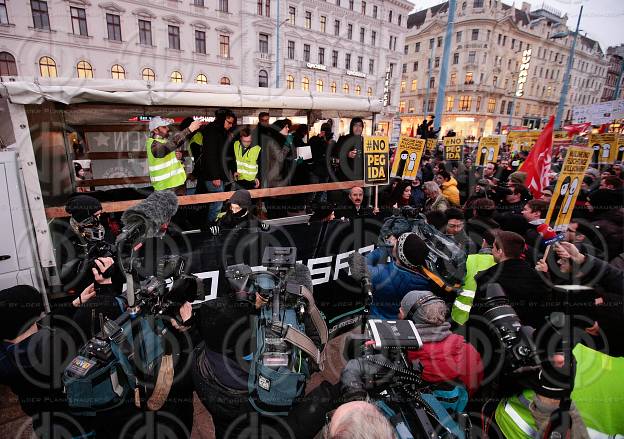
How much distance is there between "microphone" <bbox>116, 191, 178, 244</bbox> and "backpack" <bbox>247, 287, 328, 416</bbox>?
0.96m

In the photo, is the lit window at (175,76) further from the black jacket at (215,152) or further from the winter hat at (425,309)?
the winter hat at (425,309)

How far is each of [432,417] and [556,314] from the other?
3.20 ft

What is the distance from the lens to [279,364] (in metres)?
1.95

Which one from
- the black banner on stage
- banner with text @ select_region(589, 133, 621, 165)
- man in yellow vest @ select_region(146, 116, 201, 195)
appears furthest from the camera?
banner with text @ select_region(589, 133, 621, 165)

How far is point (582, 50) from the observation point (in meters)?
72.1

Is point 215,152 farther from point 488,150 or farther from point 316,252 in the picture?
point 488,150

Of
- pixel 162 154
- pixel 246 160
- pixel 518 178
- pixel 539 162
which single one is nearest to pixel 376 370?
pixel 162 154

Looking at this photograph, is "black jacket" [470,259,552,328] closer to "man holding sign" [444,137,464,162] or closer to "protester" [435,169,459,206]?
"protester" [435,169,459,206]

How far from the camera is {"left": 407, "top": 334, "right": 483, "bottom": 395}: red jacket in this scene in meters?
2.00

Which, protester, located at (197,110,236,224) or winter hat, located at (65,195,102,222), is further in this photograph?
protester, located at (197,110,236,224)

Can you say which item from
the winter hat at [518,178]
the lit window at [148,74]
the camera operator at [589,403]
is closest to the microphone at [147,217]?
the camera operator at [589,403]

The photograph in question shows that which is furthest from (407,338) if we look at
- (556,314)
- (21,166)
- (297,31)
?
(297,31)

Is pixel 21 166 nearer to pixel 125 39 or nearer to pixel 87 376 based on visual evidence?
pixel 87 376

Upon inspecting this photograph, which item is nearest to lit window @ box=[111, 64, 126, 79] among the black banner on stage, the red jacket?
the black banner on stage
